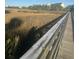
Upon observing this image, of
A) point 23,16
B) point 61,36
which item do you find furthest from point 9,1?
point 61,36

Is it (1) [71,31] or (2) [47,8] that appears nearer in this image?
(2) [47,8]

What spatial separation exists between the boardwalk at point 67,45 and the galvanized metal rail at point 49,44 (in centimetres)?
4

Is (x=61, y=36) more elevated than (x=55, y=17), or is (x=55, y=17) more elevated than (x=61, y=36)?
(x=55, y=17)

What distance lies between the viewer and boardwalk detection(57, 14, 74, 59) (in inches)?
65.8

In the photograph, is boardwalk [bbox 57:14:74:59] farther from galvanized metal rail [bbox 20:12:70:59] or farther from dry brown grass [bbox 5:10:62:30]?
dry brown grass [bbox 5:10:62:30]

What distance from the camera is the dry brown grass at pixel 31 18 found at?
1467 mm

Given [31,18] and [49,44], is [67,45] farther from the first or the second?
[31,18]

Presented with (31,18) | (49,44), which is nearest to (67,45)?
(49,44)

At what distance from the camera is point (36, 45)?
5.01ft

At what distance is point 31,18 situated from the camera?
1542 millimetres

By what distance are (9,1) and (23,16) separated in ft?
0.51

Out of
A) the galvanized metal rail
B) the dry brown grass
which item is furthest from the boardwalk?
the dry brown grass

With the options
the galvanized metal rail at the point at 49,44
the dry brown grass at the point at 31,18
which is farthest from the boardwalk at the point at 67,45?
the dry brown grass at the point at 31,18
